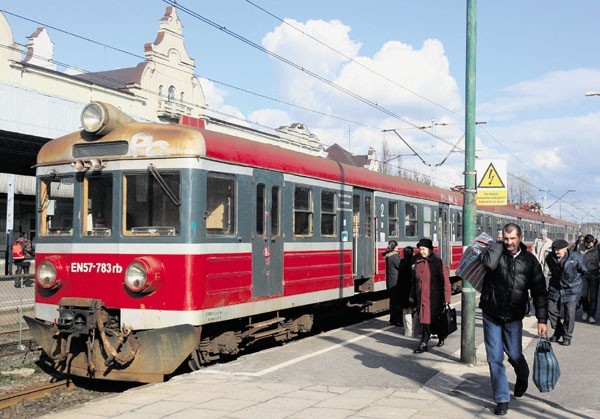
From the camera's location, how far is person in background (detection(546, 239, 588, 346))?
1085 centimetres

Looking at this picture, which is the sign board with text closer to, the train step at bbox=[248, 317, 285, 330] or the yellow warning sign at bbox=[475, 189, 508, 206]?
the yellow warning sign at bbox=[475, 189, 508, 206]

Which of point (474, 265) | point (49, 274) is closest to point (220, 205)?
point (49, 274)

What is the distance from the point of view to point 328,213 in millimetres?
12164

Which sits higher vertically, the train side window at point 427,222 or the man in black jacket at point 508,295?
the train side window at point 427,222

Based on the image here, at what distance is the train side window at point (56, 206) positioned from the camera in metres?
9.39

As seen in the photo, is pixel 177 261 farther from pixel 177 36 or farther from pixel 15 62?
pixel 177 36

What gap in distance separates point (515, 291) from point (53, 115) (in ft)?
60.9

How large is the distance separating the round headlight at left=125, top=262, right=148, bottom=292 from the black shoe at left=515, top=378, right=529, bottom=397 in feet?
14.3

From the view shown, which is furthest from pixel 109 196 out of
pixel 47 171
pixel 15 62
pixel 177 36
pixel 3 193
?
pixel 177 36

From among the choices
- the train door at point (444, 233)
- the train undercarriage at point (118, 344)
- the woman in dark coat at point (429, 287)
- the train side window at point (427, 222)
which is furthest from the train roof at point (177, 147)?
the train door at point (444, 233)

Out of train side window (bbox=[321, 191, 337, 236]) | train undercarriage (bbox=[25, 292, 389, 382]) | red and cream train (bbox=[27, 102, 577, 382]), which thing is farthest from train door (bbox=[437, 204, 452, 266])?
train undercarriage (bbox=[25, 292, 389, 382])

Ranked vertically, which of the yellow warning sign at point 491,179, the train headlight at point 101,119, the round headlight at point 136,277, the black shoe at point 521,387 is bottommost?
the black shoe at point 521,387

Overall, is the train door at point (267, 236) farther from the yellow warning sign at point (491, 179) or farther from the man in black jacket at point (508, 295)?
the man in black jacket at point (508, 295)

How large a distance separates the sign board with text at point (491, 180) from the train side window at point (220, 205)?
3557mm
